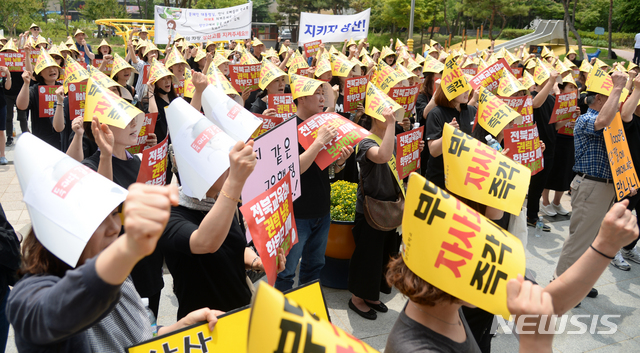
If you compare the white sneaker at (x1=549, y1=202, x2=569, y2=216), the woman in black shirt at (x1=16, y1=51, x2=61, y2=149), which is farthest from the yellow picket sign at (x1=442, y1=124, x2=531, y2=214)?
the woman in black shirt at (x1=16, y1=51, x2=61, y2=149)

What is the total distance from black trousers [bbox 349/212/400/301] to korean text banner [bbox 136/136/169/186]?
1857mm

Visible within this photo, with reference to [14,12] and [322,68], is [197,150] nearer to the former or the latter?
[322,68]

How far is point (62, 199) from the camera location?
1529mm

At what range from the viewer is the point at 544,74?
25.1ft

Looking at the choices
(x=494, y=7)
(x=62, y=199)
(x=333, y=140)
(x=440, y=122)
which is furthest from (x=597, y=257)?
(x=494, y=7)

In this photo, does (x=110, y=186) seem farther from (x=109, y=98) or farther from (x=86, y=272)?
(x=109, y=98)

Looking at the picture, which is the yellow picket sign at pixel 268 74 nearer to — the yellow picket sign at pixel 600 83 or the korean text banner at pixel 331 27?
the yellow picket sign at pixel 600 83

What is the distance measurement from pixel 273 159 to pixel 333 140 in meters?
0.76

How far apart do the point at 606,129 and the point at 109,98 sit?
4570 millimetres

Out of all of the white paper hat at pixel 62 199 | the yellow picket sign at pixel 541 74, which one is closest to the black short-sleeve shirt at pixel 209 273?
the white paper hat at pixel 62 199

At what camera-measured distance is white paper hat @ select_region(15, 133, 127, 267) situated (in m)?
1.49

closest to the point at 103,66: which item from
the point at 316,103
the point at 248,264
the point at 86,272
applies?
the point at 316,103

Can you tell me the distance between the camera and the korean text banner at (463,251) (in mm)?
1711

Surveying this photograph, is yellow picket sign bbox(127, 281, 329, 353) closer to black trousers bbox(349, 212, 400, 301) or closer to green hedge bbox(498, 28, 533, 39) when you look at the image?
black trousers bbox(349, 212, 400, 301)
